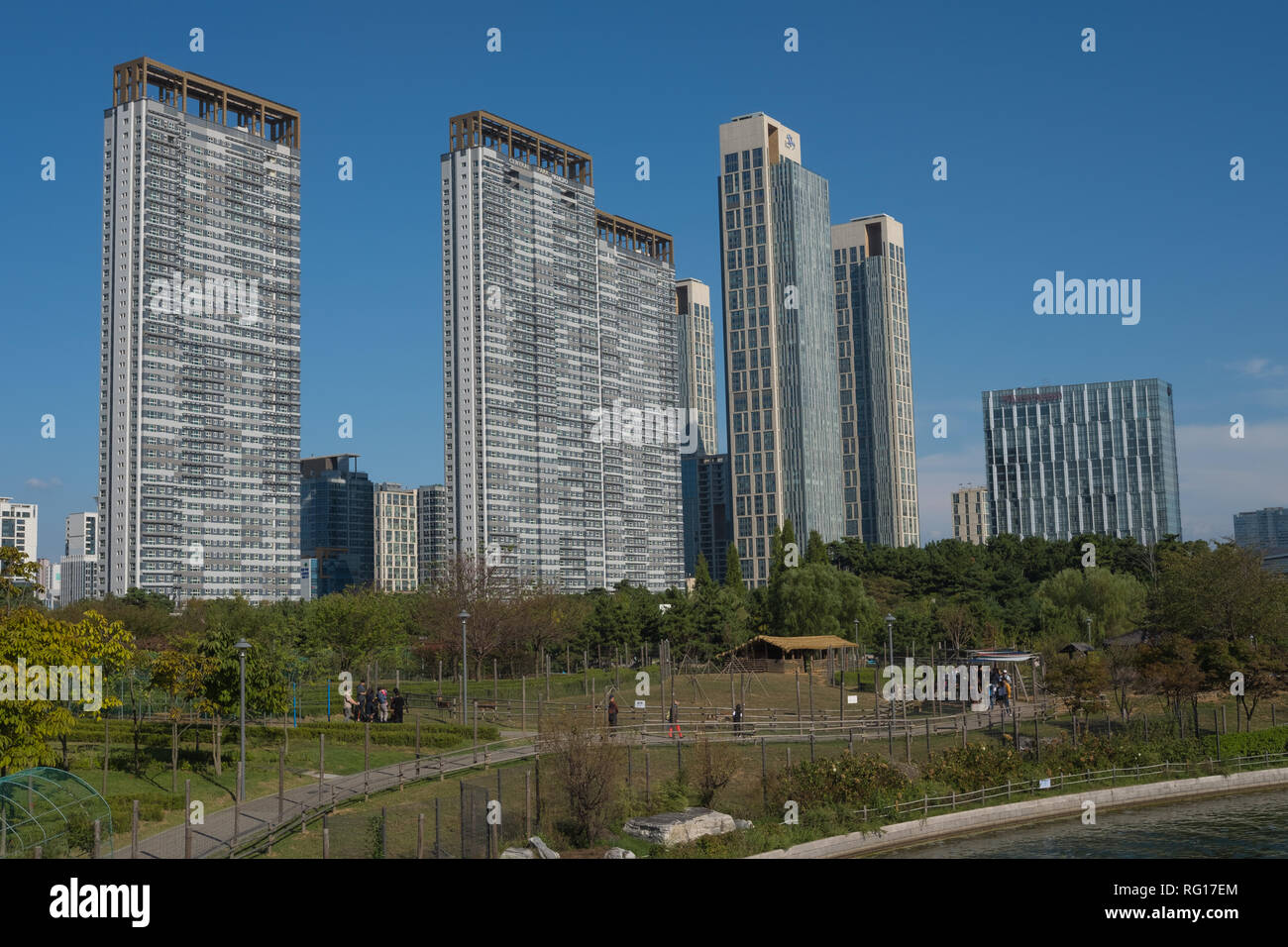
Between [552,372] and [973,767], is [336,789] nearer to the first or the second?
[973,767]

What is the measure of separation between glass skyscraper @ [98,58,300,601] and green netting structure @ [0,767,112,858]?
10736 centimetres

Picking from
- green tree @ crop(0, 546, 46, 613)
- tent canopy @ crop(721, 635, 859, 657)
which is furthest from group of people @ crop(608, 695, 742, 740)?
tent canopy @ crop(721, 635, 859, 657)

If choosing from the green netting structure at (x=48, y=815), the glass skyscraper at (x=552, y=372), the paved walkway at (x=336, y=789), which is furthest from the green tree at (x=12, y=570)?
the glass skyscraper at (x=552, y=372)

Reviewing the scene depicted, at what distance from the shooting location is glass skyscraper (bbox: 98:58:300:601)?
130 m

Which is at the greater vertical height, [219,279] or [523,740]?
[219,279]

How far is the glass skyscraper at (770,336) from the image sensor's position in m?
165

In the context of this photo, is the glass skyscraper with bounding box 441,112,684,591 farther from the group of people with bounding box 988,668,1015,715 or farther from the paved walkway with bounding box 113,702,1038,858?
the paved walkway with bounding box 113,702,1038,858

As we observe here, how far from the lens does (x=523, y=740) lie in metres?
39.7

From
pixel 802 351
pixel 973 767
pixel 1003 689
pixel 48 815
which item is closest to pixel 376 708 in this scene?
pixel 48 815

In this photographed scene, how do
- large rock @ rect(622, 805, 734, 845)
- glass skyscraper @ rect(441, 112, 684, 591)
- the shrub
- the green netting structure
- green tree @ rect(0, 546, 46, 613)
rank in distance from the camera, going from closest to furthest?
the green netting structure → large rock @ rect(622, 805, 734, 845) → green tree @ rect(0, 546, 46, 613) → the shrub → glass skyscraper @ rect(441, 112, 684, 591)

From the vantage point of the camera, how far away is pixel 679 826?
90.7 feet
